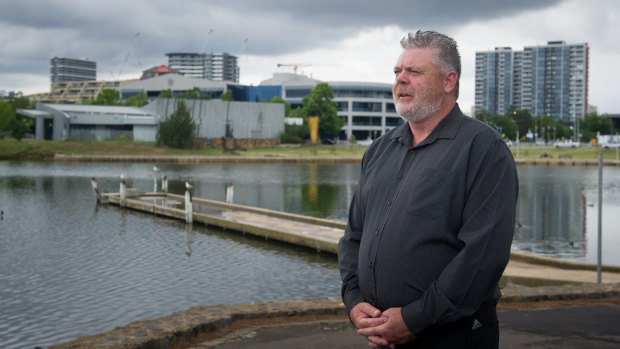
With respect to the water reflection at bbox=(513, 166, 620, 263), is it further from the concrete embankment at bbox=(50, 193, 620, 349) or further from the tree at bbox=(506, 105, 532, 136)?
the tree at bbox=(506, 105, 532, 136)

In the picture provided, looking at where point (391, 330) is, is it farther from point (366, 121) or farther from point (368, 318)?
point (366, 121)

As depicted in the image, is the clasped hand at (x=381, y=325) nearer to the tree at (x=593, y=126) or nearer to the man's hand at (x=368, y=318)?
the man's hand at (x=368, y=318)

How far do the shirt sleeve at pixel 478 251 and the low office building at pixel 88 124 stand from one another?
300 ft

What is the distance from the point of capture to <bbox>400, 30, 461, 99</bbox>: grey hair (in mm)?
3588

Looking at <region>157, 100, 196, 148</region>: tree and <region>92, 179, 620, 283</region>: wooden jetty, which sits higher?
<region>157, 100, 196, 148</region>: tree

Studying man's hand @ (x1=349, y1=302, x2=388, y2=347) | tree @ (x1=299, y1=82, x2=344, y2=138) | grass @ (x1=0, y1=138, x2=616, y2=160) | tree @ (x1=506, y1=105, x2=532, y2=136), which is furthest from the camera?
tree @ (x1=506, y1=105, x2=532, y2=136)

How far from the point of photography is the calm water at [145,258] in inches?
523

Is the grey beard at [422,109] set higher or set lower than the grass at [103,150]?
higher

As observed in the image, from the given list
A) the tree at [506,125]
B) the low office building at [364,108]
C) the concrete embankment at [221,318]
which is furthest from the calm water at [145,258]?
the tree at [506,125]

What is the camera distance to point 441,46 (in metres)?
3.59

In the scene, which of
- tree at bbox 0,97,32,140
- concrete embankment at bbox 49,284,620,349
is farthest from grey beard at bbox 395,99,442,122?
tree at bbox 0,97,32,140

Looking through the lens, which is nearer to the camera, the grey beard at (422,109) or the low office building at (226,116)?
the grey beard at (422,109)

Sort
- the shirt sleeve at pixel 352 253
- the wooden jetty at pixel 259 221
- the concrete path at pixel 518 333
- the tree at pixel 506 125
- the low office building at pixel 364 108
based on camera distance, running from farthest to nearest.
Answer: the tree at pixel 506 125
the low office building at pixel 364 108
the wooden jetty at pixel 259 221
the concrete path at pixel 518 333
the shirt sleeve at pixel 352 253

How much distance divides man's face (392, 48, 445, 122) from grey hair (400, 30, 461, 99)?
1.1 inches
